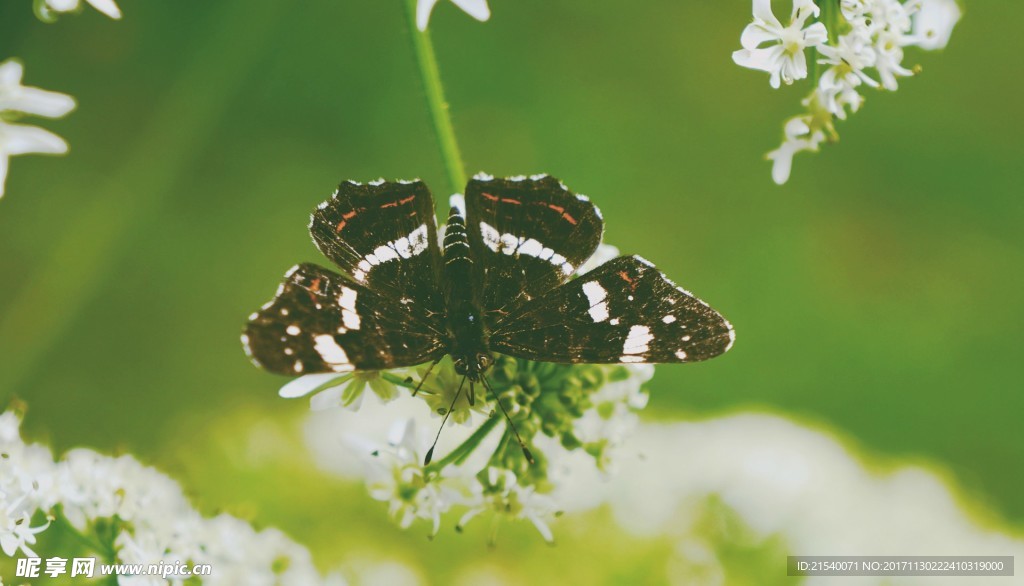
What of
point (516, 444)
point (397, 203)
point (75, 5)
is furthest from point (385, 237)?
point (75, 5)

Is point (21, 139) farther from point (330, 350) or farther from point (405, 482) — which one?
point (405, 482)

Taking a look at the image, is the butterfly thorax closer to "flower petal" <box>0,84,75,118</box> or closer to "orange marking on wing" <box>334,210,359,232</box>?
"orange marking on wing" <box>334,210,359,232</box>

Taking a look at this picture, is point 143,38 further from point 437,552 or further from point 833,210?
point 833,210

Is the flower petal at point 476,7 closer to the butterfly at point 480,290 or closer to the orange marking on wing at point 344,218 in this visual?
the butterfly at point 480,290

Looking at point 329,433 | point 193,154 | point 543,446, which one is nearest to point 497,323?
point 543,446

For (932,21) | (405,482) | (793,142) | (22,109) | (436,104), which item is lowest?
(405,482)
